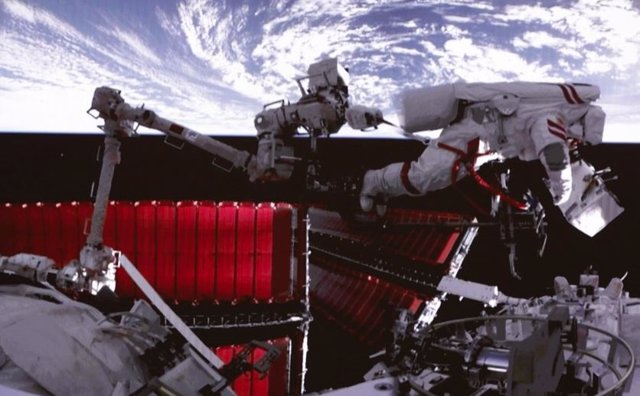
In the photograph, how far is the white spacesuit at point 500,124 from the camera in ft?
Result: 9.04

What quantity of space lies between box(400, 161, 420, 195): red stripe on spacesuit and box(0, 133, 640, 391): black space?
14.7ft

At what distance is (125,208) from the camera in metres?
7.12

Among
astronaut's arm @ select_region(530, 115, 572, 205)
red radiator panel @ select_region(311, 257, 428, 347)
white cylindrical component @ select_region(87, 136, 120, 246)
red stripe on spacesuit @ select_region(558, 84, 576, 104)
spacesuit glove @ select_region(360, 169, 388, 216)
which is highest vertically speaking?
red stripe on spacesuit @ select_region(558, 84, 576, 104)

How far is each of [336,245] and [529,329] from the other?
21.0 feet

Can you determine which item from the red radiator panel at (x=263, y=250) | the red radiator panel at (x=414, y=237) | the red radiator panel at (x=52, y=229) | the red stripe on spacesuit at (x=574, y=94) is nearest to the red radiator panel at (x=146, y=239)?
the red radiator panel at (x=52, y=229)

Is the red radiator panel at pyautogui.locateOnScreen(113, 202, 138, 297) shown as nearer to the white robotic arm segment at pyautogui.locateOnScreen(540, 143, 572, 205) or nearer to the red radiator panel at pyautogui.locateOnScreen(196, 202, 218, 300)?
the red radiator panel at pyautogui.locateOnScreen(196, 202, 218, 300)

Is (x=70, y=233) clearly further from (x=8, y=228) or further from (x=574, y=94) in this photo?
(x=574, y=94)

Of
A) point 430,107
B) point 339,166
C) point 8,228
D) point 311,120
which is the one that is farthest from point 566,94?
point 8,228

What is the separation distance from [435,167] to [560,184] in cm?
64

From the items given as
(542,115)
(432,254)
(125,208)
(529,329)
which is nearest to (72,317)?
(542,115)

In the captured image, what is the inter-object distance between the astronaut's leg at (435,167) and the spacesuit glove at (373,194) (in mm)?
31

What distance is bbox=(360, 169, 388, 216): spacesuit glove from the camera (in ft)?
10.4

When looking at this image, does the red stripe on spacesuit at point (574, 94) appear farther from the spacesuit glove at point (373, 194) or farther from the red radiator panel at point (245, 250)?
the red radiator panel at point (245, 250)

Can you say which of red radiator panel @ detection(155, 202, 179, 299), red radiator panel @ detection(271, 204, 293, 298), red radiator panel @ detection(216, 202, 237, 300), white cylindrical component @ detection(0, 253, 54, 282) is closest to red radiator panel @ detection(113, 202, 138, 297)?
red radiator panel @ detection(155, 202, 179, 299)
